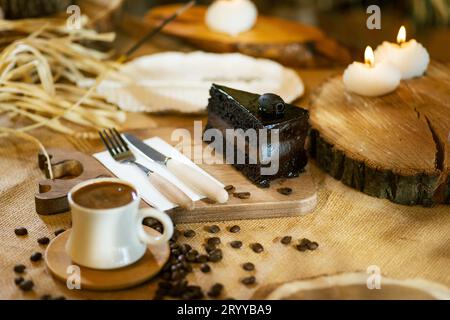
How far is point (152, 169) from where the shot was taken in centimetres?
175

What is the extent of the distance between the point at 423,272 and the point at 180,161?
71cm

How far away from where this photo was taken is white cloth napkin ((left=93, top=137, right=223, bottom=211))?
1.62 m

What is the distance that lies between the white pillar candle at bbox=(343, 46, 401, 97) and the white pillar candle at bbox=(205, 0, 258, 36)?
0.74 m

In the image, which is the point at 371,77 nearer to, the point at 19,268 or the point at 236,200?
the point at 236,200

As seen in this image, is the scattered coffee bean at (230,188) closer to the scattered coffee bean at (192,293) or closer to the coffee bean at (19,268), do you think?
the scattered coffee bean at (192,293)

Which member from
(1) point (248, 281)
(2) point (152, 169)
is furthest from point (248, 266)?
(2) point (152, 169)

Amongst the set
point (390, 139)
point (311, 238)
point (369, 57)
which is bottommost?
point (311, 238)

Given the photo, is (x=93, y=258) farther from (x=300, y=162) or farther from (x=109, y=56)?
(x=109, y=56)

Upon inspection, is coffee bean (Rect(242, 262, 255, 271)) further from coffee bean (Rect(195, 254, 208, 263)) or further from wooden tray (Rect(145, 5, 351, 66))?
wooden tray (Rect(145, 5, 351, 66))

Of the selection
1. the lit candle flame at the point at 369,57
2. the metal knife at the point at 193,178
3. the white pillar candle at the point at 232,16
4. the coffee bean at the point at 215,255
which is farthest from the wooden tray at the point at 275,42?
the coffee bean at the point at 215,255

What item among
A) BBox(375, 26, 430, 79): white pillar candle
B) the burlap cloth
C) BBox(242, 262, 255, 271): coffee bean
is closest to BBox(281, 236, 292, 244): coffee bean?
the burlap cloth

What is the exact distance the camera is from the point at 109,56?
8.66ft

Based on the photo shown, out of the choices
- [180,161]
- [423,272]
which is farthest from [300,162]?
[423,272]

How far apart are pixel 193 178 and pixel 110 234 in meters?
0.34
